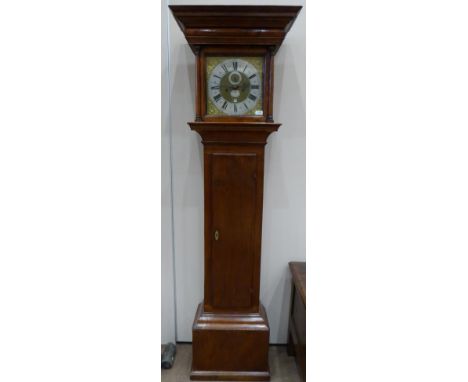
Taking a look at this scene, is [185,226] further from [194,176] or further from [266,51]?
[266,51]

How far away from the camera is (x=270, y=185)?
1.92 meters

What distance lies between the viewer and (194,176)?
1.91m

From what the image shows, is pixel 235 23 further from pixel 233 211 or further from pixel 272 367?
pixel 272 367

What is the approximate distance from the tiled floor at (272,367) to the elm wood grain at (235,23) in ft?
5.33

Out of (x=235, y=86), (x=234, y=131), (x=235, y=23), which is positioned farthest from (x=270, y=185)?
(x=235, y=23)

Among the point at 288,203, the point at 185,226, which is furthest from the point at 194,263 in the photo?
the point at 288,203

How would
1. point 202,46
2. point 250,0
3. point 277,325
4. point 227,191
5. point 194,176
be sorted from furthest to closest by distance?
point 277,325 < point 194,176 < point 250,0 < point 227,191 < point 202,46

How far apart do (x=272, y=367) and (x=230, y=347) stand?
33cm

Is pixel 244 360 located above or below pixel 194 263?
below

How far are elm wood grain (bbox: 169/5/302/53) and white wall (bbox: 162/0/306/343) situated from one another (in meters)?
0.35

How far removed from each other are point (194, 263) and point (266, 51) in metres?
1.20

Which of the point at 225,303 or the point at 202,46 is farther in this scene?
the point at 225,303

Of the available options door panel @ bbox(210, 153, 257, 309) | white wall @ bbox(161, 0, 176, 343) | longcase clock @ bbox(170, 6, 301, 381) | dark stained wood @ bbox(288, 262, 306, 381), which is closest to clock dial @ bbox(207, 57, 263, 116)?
longcase clock @ bbox(170, 6, 301, 381)

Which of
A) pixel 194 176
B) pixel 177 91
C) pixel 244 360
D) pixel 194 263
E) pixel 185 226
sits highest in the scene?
pixel 177 91
